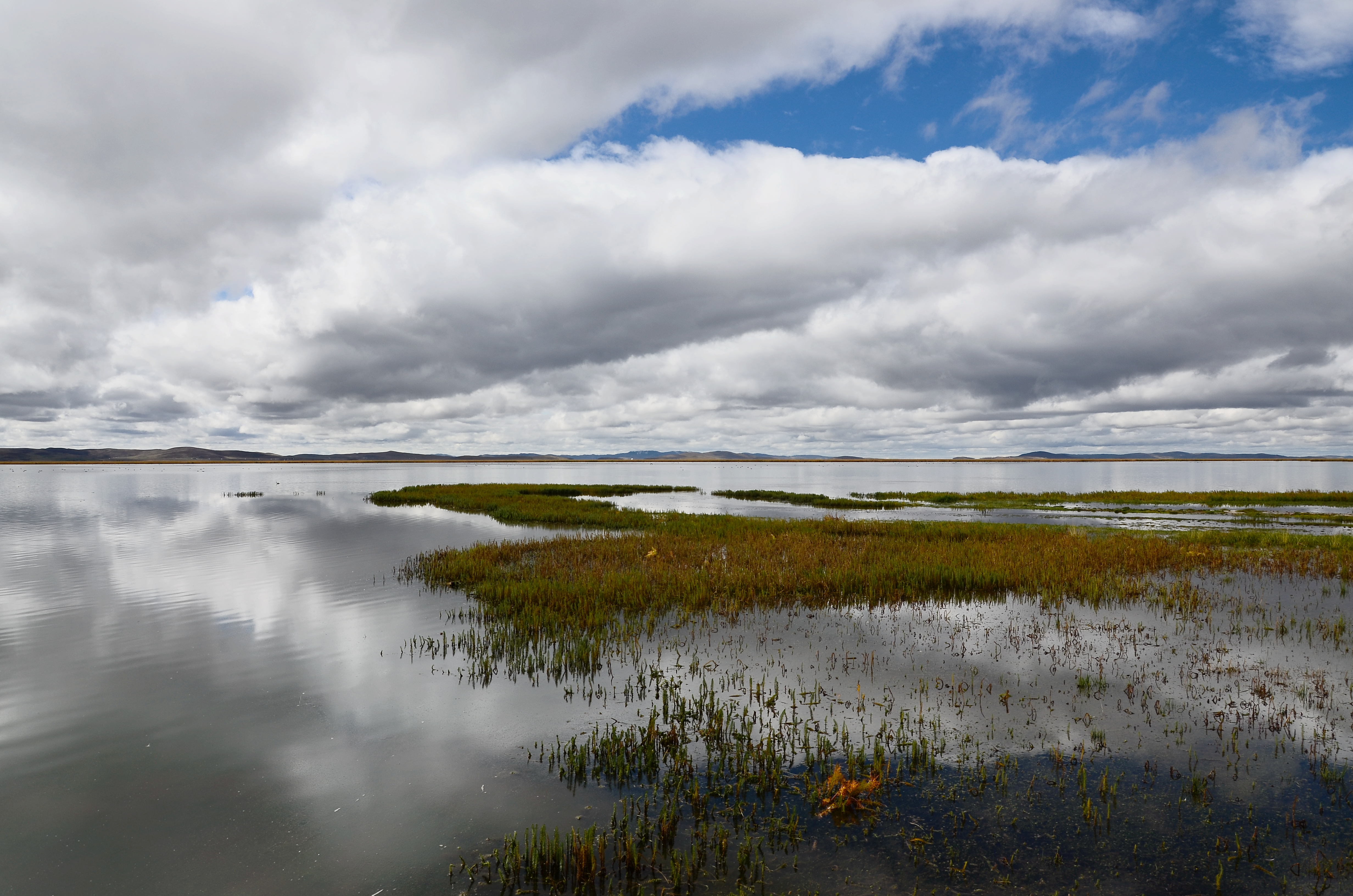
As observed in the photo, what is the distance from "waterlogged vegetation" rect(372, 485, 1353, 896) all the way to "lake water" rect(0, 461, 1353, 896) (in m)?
0.89

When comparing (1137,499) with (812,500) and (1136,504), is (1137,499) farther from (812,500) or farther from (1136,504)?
(812,500)

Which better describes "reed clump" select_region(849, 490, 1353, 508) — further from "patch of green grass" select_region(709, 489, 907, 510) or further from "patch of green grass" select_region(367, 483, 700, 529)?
"patch of green grass" select_region(367, 483, 700, 529)

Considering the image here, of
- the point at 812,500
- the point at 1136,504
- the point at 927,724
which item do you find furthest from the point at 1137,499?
the point at 927,724

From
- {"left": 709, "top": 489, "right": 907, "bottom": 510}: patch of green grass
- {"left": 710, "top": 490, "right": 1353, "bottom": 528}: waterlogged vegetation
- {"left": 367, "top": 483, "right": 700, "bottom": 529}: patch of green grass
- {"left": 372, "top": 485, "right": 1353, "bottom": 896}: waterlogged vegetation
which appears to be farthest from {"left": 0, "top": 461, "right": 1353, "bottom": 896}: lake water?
{"left": 710, "top": 490, "right": 1353, "bottom": 528}: waterlogged vegetation


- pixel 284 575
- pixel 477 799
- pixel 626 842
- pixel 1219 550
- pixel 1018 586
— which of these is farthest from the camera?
pixel 1219 550

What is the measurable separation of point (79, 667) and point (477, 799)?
12068 millimetres

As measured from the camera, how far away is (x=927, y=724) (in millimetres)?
10406

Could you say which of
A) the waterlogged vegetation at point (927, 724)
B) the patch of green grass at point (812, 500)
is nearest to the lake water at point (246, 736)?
the waterlogged vegetation at point (927, 724)

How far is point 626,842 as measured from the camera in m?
7.16

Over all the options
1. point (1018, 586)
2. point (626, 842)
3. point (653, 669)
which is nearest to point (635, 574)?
point (653, 669)

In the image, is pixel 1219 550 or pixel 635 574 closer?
pixel 635 574

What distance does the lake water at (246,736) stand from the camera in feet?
24.0

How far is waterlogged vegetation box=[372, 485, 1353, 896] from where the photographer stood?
693 centimetres

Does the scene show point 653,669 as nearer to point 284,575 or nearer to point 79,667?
point 79,667
